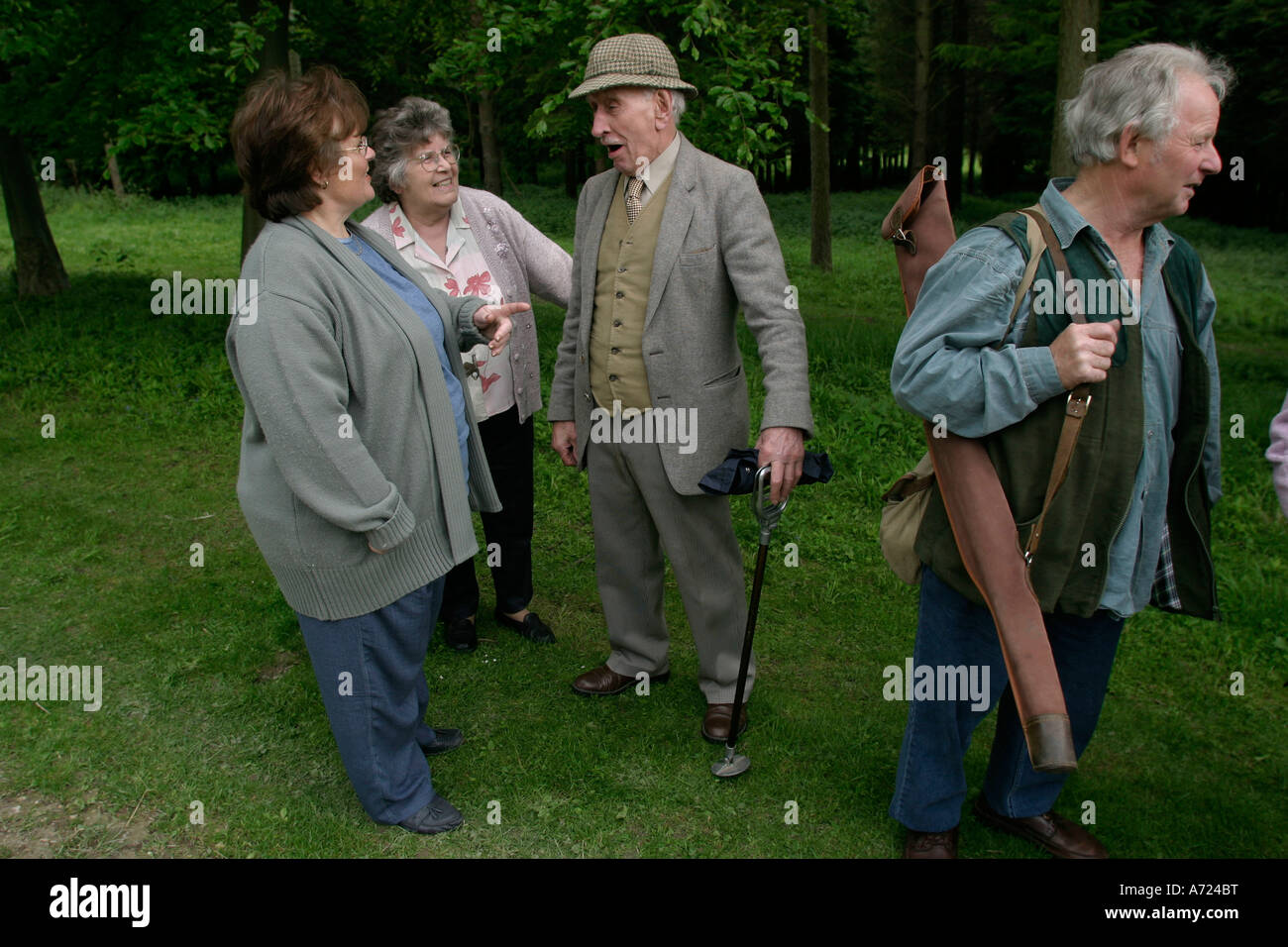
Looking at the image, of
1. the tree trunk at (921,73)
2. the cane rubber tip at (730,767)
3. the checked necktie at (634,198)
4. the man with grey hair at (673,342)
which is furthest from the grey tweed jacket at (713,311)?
the tree trunk at (921,73)

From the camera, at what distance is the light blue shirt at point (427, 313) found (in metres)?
3.21

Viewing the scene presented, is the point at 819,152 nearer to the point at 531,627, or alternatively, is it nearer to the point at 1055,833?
the point at 531,627

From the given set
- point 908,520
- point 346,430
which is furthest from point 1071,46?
point 346,430

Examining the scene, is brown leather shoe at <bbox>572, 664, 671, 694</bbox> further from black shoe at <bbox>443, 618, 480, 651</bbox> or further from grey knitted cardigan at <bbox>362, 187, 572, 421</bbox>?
grey knitted cardigan at <bbox>362, 187, 572, 421</bbox>

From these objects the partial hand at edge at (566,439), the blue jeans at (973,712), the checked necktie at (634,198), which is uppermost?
the checked necktie at (634,198)

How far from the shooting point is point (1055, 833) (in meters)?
3.23

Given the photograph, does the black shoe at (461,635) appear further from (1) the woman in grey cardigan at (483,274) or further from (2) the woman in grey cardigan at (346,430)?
(2) the woman in grey cardigan at (346,430)

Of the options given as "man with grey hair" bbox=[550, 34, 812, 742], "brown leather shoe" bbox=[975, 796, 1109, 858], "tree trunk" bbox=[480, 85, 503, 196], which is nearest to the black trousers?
"man with grey hair" bbox=[550, 34, 812, 742]

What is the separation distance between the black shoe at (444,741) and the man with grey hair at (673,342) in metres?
0.87

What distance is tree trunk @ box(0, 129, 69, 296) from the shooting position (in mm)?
11562

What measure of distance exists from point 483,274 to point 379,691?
1792 millimetres

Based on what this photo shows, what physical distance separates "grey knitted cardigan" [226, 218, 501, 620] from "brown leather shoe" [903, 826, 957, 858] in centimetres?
164

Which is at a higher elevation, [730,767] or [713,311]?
[713,311]

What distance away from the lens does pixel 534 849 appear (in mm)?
3223
